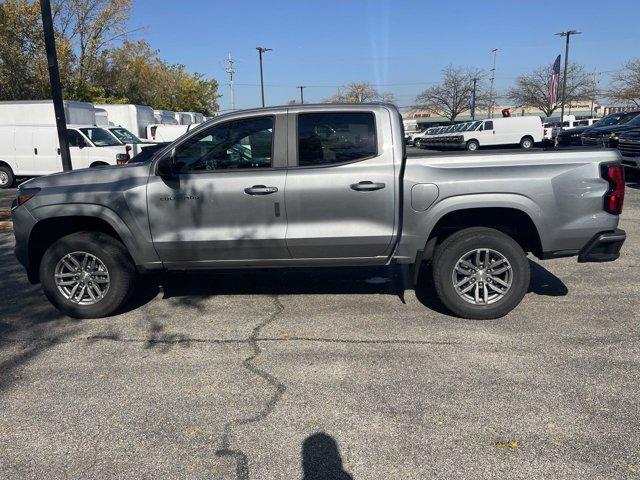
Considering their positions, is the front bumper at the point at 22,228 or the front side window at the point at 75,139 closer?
the front bumper at the point at 22,228

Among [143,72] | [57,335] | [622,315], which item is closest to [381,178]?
[622,315]

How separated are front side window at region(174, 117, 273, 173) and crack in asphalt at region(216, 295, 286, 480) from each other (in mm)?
1461

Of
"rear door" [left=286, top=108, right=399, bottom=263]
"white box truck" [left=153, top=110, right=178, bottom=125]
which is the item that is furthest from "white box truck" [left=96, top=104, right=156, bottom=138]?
"rear door" [left=286, top=108, right=399, bottom=263]

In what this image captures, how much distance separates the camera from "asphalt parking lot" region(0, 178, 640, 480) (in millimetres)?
2904

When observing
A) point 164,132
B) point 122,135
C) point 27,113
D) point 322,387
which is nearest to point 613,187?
point 322,387

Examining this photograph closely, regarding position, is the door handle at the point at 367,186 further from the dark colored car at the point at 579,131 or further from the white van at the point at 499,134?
the white van at the point at 499,134

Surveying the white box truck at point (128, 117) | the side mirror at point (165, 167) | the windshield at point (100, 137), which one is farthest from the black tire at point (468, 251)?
the white box truck at point (128, 117)

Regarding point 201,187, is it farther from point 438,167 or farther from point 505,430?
point 505,430

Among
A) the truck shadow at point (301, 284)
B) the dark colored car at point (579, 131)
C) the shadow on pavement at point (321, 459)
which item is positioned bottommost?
the shadow on pavement at point (321, 459)

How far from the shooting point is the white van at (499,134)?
3131cm

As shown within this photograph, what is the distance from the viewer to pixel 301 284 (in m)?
5.99

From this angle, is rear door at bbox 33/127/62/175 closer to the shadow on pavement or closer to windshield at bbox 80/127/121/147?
windshield at bbox 80/127/121/147

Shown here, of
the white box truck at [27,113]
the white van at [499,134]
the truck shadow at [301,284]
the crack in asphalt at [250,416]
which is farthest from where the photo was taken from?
the white van at [499,134]

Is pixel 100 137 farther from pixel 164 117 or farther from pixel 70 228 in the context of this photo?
pixel 164 117
